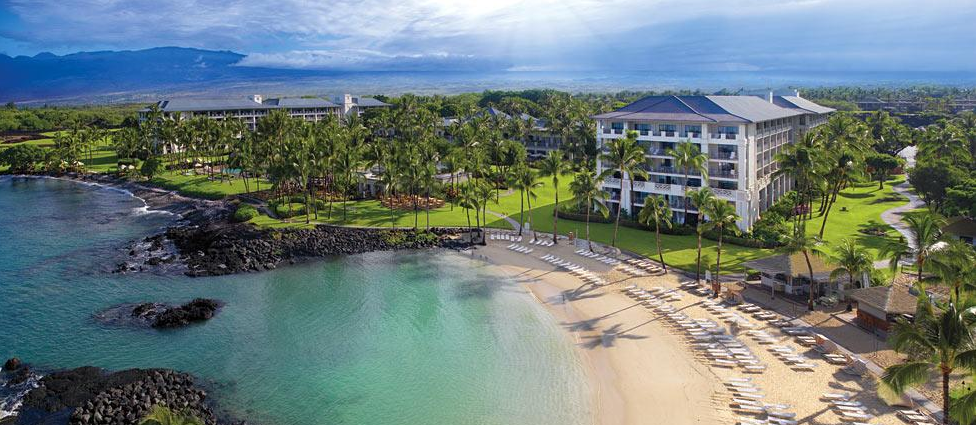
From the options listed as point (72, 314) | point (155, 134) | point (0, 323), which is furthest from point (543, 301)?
point (155, 134)

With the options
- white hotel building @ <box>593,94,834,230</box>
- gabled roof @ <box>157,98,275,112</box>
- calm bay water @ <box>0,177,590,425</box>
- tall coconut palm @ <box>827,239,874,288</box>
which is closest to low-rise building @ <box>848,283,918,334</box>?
tall coconut palm @ <box>827,239,874,288</box>

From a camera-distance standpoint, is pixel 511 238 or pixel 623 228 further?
pixel 623 228

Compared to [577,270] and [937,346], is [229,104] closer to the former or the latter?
[577,270]

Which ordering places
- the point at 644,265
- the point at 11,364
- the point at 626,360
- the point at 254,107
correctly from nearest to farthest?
1. the point at 626,360
2. the point at 11,364
3. the point at 644,265
4. the point at 254,107

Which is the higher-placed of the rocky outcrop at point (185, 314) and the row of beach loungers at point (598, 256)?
the row of beach loungers at point (598, 256)

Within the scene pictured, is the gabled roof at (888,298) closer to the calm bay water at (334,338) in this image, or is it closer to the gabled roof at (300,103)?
the calm bay water at (334,338)

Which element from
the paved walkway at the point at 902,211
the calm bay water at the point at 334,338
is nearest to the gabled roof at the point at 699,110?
the paved walkway at the point at 902,211

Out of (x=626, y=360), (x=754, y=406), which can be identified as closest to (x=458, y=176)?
(x=626, y=360)
